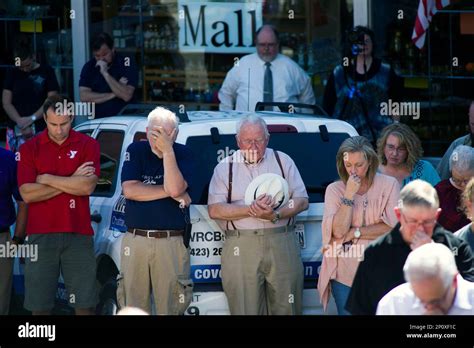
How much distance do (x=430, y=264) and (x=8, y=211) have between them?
4295 mm

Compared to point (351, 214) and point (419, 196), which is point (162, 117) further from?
point (419, 196)

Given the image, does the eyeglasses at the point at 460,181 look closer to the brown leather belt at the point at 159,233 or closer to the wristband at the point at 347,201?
the wristband at the point at 347,201

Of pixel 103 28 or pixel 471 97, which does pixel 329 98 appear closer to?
pixel 471 97

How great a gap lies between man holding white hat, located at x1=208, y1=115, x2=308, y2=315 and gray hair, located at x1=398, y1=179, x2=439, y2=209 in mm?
1693

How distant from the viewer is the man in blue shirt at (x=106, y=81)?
12344mm

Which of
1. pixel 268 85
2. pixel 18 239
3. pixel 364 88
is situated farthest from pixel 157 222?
pixel 364 88

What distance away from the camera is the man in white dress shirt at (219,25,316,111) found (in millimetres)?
12242

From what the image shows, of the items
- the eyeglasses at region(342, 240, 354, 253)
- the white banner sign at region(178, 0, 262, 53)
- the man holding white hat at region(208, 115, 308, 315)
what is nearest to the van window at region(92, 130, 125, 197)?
the man holding white hat at region(208, 115, 308, 315)

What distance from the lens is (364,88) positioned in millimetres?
Answer: 12281

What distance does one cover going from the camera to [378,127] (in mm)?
12336

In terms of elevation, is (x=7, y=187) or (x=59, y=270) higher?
(x=7, y=187)

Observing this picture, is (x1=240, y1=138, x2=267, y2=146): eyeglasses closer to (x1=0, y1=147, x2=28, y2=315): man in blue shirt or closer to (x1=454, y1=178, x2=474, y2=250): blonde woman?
(x1=454, y1=178, x2=474, y2=250): blonde woman

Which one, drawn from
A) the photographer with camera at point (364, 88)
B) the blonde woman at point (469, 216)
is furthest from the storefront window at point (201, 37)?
the blonde woman at point (469, 216)

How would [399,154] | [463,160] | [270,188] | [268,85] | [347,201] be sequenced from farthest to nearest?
[268,85] → [399,154] → [463,160] → [270,188] → [347,201]
